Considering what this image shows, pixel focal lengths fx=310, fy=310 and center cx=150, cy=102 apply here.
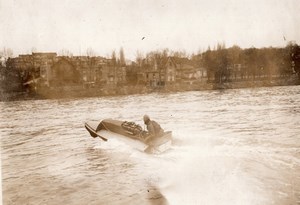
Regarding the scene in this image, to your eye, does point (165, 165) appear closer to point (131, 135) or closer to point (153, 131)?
point (153, 131)

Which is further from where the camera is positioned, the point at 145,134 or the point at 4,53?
the point at 145,134

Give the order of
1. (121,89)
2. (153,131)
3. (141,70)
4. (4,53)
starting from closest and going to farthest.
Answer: (4,53) → (153,131) → (141,70) → (121,89)

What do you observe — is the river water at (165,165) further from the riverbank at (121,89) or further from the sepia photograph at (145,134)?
the riverbank at (121,89)

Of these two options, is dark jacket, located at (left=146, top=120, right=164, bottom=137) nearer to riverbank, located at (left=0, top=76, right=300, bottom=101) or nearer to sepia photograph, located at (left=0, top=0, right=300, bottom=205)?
sepia photograph, located at (left=0, top=0, right=300, bottom=205)

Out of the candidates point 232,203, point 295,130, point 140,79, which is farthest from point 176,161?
point 140,79

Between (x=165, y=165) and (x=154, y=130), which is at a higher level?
(x=154, y=130)

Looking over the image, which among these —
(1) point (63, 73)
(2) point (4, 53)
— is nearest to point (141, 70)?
(1) point (63, 73)

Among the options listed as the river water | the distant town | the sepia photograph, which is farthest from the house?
the river water

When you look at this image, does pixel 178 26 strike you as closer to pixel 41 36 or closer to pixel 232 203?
pixel 41 36
